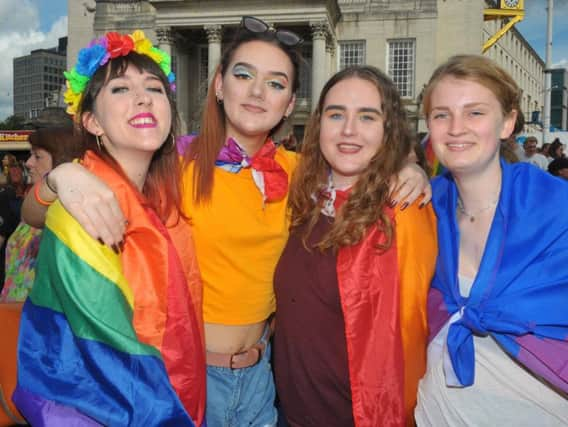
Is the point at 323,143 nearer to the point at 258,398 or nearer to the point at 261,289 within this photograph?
the point at 261,289

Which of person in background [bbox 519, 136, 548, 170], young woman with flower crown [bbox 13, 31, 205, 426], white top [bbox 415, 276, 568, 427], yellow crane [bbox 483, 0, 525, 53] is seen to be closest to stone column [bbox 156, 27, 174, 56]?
yellow crane [bbox 483, 0, 525, 53]

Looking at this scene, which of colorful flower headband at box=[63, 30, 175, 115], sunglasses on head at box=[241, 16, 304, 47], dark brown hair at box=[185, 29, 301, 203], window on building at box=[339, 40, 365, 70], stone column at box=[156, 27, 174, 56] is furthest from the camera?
window on building at box=[339, 40, 365, 70]

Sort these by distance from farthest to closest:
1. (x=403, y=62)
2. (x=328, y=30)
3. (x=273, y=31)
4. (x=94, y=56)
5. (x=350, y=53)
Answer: (x=350, y=53)
(x=403, y=62)
(x=328, y=30)
(x=273, y=31)
(x=94, y=56)

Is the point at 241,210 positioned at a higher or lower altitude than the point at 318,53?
lower

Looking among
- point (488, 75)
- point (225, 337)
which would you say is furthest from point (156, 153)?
point (488, 75)

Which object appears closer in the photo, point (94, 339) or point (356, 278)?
point (94, 339)

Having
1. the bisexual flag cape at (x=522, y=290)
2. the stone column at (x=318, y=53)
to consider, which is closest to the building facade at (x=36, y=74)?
the stone column at (x=318, y=53)

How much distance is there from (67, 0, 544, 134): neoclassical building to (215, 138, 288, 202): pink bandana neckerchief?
2662cm

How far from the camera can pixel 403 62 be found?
32031 millimetres

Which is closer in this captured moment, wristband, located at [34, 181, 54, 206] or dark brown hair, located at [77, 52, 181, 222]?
dark brown hair, located at [77, 52, 181, 222]

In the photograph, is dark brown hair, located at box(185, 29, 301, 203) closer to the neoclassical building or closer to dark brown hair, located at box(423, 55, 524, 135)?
dark brown hair, located at box(423, 55, 524, 135)

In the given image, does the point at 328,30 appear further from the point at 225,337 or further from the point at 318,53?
the point at 225,337

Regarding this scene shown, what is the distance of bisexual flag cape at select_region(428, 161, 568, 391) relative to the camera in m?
2.12

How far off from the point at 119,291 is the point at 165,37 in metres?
32.4
